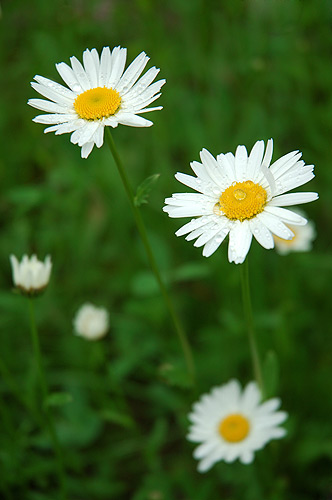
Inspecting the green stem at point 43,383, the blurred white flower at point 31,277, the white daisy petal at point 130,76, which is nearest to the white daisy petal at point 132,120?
the white daisy petal at point 130,76

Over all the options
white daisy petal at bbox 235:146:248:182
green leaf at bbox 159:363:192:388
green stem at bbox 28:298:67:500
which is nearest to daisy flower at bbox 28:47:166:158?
white daisy petal at bbox 235:146:248:182

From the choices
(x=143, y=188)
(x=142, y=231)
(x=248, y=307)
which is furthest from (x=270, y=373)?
(x=143, y=188)

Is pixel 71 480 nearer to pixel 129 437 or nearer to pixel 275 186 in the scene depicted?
pixel 129 437

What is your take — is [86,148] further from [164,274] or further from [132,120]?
[164,274]

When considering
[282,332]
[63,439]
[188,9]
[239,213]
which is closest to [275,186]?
[239,213]

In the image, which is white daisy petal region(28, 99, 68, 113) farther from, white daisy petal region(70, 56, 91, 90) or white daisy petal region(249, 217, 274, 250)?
white daisy petal region(249, 217, 274, 250)
